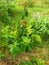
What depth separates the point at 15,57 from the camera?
4.93 meters

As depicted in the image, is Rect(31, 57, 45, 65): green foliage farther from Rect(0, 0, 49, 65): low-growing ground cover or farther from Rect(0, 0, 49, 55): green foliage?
Rect(0, 0, 49, 55): green foliage

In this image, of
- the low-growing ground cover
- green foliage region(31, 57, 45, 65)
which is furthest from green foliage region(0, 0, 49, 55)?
green foliage region(31, 57, 45, 65)

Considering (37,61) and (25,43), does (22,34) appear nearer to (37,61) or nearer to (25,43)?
(25,43)

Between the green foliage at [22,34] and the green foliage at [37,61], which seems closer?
the green foliage at [22,34]

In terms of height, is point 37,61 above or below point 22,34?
below

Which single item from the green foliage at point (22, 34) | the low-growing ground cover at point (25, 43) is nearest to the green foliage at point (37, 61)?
the low-growing ground cover at point (25, 43)

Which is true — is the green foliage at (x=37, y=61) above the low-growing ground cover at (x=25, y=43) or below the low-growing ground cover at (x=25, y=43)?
below

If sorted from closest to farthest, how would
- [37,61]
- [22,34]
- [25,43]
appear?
1. [25,43]
2. [37,61]
3. [22,34]

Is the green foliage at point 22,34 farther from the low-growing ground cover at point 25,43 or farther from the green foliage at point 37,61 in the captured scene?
the green foliage at point 37,61

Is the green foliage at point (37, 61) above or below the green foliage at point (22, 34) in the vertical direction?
below

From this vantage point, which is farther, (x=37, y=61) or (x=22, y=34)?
(x=22, y=34)

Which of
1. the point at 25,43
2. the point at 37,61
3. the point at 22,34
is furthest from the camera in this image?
the point at 22,34

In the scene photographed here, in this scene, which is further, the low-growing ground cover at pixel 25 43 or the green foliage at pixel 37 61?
the green foliage at pixel 37 61

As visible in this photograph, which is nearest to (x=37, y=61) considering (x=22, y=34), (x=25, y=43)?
(x=25, y=43)
